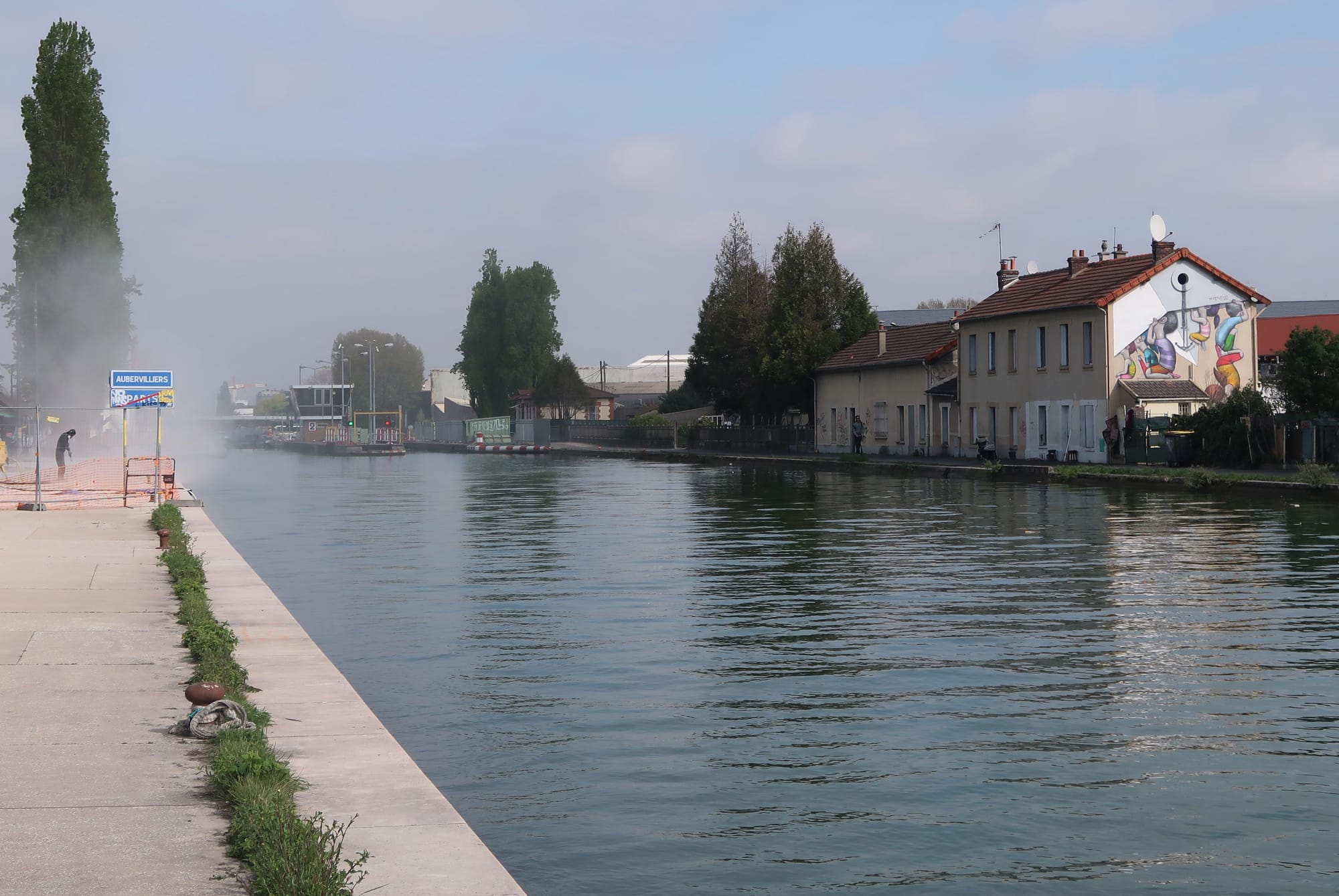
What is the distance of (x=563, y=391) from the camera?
11769 cm

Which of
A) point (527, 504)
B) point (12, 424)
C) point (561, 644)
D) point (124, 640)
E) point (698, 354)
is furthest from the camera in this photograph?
point (12, 424)

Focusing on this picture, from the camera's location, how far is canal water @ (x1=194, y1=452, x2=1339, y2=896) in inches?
296

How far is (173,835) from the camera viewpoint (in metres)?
Result: 6.65

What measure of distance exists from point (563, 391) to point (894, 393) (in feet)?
182

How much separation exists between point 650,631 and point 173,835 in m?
8.52

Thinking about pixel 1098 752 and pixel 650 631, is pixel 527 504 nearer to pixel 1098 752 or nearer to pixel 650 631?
pixel 650 631

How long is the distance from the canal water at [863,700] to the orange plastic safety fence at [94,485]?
33.9 ft

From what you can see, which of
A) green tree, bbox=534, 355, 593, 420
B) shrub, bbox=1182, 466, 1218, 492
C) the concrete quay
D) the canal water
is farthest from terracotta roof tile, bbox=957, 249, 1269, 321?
green tree, bbox=534, 355, 593, 420

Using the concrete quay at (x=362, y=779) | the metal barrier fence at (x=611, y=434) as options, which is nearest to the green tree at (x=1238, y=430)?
the concrete quay at (x=362, y=779)

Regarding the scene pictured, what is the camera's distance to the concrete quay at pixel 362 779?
627 cm

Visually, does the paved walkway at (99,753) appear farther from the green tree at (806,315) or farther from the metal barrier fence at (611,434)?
the metal barrier fence at (611,434)

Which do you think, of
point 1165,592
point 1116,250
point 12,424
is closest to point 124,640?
point 1165,592

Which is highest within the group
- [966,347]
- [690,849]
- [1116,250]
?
[1116,250]

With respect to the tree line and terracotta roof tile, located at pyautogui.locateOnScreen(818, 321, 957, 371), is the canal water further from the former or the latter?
the tree line
